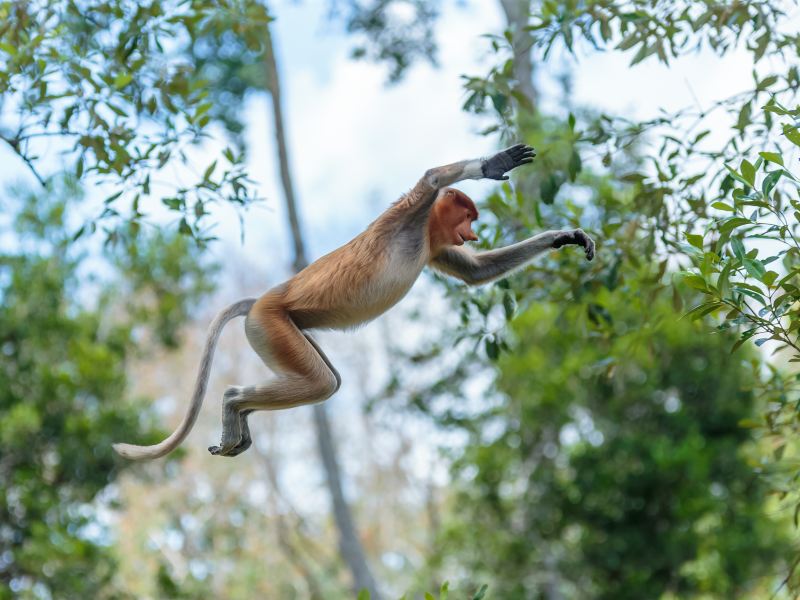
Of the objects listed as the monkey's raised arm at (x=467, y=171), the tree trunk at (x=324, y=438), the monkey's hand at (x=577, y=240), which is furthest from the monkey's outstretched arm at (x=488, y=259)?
the tree trunk at (x=324, y=438)

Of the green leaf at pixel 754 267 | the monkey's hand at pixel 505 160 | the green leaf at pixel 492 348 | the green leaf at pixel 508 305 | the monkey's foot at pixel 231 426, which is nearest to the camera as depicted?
the green leaf at pixel 754 267

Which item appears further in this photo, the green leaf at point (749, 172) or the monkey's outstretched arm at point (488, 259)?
the monkey's outstretched arm at point (488, 259)

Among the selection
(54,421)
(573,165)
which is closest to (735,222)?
(573,165)

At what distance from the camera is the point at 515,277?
4441mm

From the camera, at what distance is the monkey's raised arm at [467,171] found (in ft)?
8.73

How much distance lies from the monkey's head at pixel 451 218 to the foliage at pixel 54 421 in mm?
5045

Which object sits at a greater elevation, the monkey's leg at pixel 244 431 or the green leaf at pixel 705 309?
the green leaf at pixel 705 309

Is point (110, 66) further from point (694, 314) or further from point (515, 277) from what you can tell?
point (694, 314)

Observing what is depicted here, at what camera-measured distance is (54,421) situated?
25.9 ft

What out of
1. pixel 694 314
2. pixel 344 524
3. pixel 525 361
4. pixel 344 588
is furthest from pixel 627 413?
pixel 344 588

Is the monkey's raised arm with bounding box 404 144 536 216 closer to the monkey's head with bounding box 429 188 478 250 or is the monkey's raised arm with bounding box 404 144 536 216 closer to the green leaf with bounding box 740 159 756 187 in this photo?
the monkey's head with bounding box 429 188 478 250

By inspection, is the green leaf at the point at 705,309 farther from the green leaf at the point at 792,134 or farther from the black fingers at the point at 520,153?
the black fingers at the point at 520,153

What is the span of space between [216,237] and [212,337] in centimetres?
59

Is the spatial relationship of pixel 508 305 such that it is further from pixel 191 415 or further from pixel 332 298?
pixel 191 415
